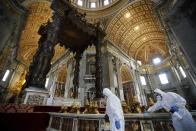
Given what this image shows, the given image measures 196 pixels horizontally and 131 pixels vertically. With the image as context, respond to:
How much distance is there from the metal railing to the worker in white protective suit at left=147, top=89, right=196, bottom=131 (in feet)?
0.74

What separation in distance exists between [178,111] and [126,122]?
36.3 inches

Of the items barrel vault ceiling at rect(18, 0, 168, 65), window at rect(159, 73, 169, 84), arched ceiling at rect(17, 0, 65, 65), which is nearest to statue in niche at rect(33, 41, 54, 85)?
arched ceiling at rect(17, 0, 65, 65)

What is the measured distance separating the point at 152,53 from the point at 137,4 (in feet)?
43.5

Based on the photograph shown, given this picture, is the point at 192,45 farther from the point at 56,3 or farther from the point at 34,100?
the point at 34,100

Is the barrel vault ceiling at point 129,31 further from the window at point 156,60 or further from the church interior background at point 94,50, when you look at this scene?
the window at point 156,60

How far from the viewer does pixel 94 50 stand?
15250 millimetres

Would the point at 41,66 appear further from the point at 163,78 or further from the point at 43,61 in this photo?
the point at 163,78

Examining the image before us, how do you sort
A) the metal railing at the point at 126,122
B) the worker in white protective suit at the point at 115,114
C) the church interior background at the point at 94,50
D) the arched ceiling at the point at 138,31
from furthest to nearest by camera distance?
the arched ceiling at the point at 138,31
the church interior background at the point at 94,50
the metal railing at the point at 126,122
the worker in white protective suit at the point at 115,114

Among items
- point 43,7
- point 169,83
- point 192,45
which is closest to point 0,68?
point 43,7

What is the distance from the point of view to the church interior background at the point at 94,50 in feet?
18.1

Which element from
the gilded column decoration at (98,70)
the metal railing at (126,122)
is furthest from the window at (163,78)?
the metal railing at (126,122)

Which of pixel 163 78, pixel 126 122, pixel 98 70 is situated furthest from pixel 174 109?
pixel 163 78

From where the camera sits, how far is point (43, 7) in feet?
46.4

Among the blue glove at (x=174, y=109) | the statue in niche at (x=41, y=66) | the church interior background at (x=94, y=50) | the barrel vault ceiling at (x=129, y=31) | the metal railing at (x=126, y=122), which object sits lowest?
the metal railing at (x=126, y=122)
